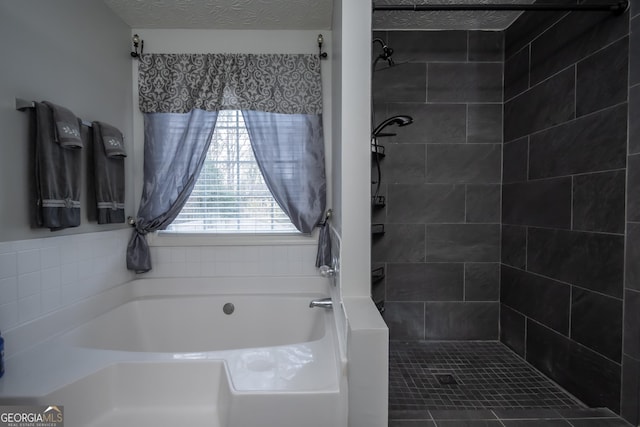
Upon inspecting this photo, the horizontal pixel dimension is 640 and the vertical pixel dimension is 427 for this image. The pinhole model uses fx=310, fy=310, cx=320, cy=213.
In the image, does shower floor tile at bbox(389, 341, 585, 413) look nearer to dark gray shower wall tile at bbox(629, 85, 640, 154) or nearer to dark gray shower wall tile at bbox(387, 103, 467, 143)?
dark gray shower wall tile at bbox(629, 85, 640, 154)

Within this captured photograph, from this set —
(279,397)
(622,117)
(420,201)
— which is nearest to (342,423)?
(279,397)

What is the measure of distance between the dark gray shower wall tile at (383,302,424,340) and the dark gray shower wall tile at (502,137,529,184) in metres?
1.16

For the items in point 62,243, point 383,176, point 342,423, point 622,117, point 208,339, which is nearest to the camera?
point 342,423

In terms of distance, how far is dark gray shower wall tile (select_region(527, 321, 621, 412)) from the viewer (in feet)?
4.93

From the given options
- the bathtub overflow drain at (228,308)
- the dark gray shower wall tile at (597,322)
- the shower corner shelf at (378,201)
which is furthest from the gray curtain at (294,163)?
the dark gray shower wall tile at (597,322)

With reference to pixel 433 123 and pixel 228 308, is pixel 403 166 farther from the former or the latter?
pixel 228 308

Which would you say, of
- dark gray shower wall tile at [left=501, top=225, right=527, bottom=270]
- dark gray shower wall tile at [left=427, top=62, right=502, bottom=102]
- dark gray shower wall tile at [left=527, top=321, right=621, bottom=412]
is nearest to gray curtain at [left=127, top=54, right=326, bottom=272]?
dark gray shower wall tile at [left=427, top=62, right=502, bottom=102]

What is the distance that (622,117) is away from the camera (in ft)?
4.79

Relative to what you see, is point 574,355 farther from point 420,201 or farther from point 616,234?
point 420,201

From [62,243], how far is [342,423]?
66.9 inches

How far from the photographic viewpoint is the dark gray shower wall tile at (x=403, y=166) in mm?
2361

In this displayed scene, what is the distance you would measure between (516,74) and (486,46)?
1.08ft

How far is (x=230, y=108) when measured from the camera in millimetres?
2303

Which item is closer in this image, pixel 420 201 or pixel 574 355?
pixel 574 355
